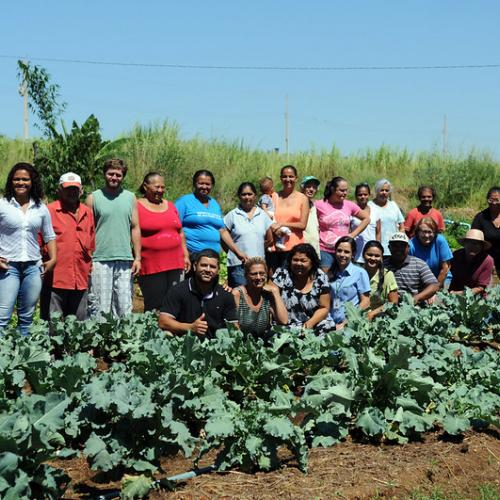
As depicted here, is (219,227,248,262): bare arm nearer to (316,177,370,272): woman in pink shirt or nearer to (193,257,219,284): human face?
Result: (316,177,370,272): woman in pink shirt

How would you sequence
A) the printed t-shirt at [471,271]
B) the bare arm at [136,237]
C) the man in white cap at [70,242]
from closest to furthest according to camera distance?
the man in white cap at [70,242], the bare arm at [136,237], the printed t-shirt at [471,271]

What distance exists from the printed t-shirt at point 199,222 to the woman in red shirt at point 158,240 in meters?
0.31

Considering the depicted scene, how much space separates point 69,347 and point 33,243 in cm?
94

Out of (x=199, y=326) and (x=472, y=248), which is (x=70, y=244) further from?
(x=472, y=248)

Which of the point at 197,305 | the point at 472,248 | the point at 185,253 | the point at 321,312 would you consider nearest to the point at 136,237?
the point at 185,253

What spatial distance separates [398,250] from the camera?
8336 millimetres

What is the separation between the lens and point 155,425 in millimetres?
4406

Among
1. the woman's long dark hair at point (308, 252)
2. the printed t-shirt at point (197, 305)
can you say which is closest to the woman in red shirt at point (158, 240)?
the printed t-shirt at point (197, 305)

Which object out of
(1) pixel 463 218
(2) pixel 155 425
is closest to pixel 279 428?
(2) pixel 155 425

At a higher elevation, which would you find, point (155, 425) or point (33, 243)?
point (33, 243)

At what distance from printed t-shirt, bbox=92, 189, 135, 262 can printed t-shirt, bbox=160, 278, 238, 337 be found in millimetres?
1042

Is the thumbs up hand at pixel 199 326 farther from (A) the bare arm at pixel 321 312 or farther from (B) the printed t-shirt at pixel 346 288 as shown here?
(B) the printed t-shirt at pixel 346 288

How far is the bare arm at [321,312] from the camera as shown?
7.13 meters

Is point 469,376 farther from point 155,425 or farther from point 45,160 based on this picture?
point 45,160
